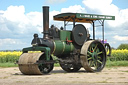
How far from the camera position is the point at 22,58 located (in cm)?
1312

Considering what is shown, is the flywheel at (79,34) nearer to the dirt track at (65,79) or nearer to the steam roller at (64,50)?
the steam roller at (64,50)

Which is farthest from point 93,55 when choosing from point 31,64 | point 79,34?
point 31,64

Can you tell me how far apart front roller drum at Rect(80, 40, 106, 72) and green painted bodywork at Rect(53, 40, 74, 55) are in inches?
31.1

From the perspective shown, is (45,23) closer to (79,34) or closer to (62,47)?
(62,47)

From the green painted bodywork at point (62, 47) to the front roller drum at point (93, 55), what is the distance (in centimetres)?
79

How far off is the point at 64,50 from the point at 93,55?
5.29ft

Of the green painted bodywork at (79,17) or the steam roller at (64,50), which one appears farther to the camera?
the green painted bodywork at (79,17)

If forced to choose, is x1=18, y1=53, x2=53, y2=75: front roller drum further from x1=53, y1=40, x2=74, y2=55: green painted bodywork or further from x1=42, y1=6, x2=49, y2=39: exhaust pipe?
x1=42, y1=6, x2=49, y2=39: exhaust pipe

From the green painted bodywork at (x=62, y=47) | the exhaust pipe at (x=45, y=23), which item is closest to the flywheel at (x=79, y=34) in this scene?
the green painted bodywork at (x=62, y=47)

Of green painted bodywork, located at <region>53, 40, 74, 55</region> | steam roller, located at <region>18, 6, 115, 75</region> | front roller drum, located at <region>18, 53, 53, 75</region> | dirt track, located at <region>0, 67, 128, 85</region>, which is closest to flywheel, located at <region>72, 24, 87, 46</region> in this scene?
steam roller, located at <region>18, 6, 115, 75</region>

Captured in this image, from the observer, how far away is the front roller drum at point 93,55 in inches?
562

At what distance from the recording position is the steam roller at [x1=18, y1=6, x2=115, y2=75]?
12977mm

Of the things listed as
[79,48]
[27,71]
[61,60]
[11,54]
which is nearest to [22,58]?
[27,71]

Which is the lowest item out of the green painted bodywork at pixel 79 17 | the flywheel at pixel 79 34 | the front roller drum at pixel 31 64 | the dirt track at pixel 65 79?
the dirt track at pixel 65 79
